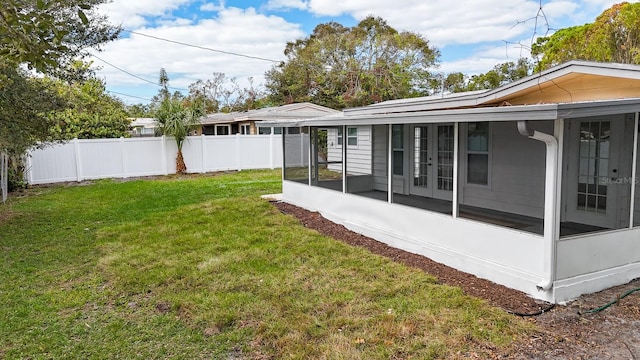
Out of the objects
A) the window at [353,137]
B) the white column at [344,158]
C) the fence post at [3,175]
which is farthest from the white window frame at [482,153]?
the fence post at [3,175]

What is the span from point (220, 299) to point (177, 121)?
44.1 feet

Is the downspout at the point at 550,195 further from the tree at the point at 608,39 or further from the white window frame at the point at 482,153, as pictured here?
the tree at the point at 608,39

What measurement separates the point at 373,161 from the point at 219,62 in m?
29.9

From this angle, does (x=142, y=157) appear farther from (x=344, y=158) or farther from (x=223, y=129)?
(x=344, y=158)

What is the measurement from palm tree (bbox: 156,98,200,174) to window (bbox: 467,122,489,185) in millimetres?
12196

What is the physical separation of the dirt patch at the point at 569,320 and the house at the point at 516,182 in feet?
0.51

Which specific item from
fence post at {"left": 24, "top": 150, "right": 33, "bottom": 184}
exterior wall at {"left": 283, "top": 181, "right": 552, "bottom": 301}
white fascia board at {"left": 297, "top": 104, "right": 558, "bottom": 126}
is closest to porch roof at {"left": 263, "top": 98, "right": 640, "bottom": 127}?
white fascia board at {"left": 297, "top": 104, "right": 558, "bottom": 126}

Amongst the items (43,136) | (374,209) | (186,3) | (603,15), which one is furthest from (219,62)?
(374,209)

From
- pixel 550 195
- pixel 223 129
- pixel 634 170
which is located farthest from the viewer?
pixel 223 129

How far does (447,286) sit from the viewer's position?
5.15m

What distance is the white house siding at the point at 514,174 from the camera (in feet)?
23.4

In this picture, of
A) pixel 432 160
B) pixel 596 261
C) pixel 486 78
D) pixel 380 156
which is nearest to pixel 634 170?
pixel 596 261

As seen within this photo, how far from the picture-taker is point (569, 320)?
4293 millimetres

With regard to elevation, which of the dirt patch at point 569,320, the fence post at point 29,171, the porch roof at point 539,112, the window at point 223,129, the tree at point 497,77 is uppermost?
the tree at point 497,77
